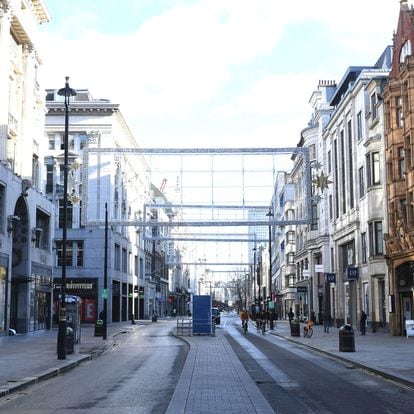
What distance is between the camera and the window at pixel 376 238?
4391cm

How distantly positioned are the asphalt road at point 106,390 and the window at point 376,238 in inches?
933

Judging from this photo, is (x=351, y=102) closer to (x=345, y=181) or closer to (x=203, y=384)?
(x=345, y=181)

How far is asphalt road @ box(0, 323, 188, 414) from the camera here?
12.7 meters

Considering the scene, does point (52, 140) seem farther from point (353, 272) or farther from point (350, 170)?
point (353, 272)

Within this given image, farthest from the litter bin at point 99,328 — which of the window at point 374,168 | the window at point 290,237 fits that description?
the window at point 290,237

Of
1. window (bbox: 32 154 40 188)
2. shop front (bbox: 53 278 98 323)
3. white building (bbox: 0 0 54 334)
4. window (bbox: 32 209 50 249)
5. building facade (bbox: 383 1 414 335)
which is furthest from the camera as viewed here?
shop front (bbox: 53 278 98 323)

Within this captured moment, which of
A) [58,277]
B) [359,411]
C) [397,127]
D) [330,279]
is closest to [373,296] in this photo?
[330,279]

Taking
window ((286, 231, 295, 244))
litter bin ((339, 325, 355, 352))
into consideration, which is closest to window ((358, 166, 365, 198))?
litter bin ((339, 325, 355, 352))

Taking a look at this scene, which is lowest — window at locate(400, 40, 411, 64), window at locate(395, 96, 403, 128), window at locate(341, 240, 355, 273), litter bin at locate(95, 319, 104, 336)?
litter bin at locate(95, 319, 104, 336)

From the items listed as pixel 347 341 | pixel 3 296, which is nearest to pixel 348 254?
pixel 3 296

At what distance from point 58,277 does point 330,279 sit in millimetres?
33533

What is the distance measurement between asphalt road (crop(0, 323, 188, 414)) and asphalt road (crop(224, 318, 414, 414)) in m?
2.38

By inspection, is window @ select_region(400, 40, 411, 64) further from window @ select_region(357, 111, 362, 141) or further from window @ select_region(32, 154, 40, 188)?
window @ select_region(32, 154, 40, 188)

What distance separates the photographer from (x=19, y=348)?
29547mm
